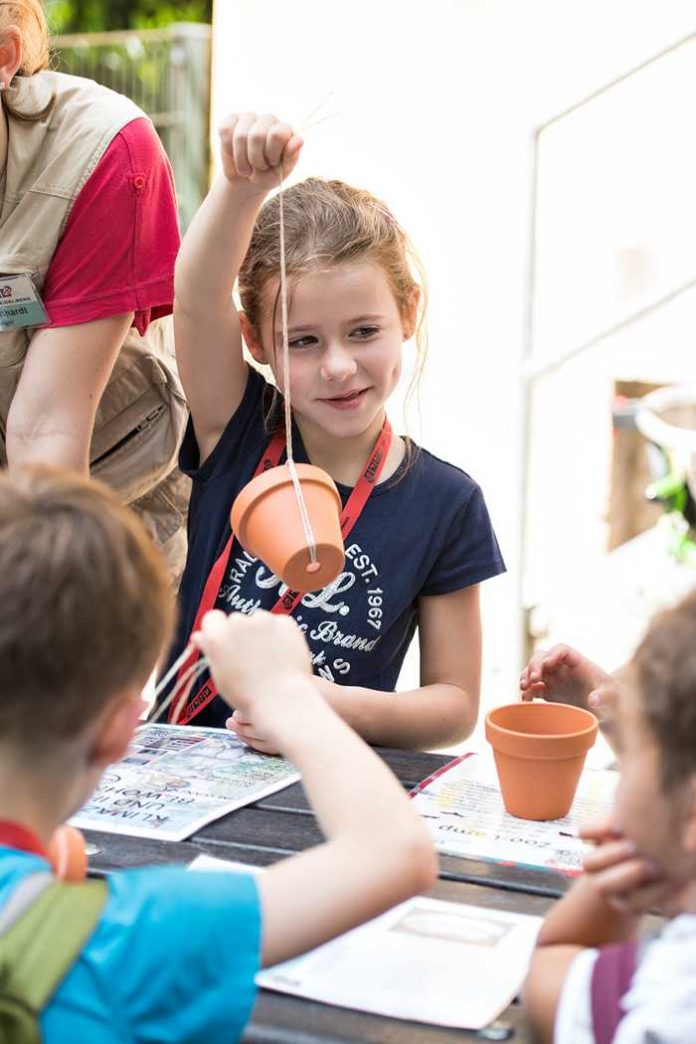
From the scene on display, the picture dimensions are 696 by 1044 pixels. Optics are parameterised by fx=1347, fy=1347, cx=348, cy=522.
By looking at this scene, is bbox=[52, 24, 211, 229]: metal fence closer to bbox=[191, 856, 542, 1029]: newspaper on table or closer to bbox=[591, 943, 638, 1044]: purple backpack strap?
bbox=[191, 856, 542, 1029]: newspaper on table

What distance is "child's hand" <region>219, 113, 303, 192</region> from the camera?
5.34ft

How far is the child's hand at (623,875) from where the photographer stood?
99 centimetres

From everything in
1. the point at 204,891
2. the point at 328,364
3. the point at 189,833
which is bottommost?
the point at 189,833

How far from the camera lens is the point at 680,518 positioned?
4520mm

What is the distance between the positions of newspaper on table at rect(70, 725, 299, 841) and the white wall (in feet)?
6.16

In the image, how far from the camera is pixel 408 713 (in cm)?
182

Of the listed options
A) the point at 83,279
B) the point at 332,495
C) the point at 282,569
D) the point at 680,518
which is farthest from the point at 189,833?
the point at 680,518

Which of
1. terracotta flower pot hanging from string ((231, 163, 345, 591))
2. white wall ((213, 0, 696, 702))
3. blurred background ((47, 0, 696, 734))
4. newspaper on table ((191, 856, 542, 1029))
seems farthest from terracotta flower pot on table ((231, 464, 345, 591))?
white wall ((213, 0, 696, 702))

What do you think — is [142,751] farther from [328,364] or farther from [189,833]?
[328,364]

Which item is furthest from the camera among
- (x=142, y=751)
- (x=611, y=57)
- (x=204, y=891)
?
(x=611, y=57)

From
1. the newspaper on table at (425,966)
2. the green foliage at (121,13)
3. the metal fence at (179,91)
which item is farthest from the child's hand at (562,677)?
the green foliage at (121,13)

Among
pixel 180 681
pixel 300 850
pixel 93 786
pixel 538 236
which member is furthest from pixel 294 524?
pixel 538 236

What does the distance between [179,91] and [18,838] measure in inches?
280

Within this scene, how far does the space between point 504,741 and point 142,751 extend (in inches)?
19.2
